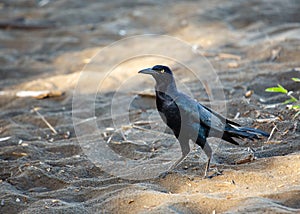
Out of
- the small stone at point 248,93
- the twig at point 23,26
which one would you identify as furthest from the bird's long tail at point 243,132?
the twig at point 23,26

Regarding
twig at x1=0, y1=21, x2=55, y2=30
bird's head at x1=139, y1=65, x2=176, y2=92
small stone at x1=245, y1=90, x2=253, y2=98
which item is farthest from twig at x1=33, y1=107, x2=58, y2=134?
twig at x1=0, y1=21, x2=55, y2=30

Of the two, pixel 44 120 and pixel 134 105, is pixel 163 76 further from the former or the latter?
pixel 44 120

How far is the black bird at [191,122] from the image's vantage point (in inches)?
166

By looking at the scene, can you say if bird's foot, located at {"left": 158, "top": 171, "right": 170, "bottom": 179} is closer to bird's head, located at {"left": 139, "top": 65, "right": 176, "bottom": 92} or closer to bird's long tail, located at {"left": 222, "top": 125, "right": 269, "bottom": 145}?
bird's long tail, located at {"left": 222, "top": 125, "right": 269, "bottom": 145}

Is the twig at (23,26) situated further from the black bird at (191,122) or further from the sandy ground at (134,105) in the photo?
the black bird at (191,122)

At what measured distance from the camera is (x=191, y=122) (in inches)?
167

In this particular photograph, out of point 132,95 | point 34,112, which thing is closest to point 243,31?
point 132,95

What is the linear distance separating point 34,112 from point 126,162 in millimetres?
2089

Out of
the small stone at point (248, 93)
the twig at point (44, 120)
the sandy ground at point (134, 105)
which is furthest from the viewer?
the small stone at point (248, 93)

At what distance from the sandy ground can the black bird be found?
0.76 feet

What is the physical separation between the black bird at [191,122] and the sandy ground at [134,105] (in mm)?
233

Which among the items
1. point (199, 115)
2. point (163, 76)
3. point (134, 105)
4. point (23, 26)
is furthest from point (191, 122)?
point (23, 26)

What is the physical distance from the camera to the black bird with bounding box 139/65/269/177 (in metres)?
4.22

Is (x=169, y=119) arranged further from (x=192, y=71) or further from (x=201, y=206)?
(x=192, y=71)
